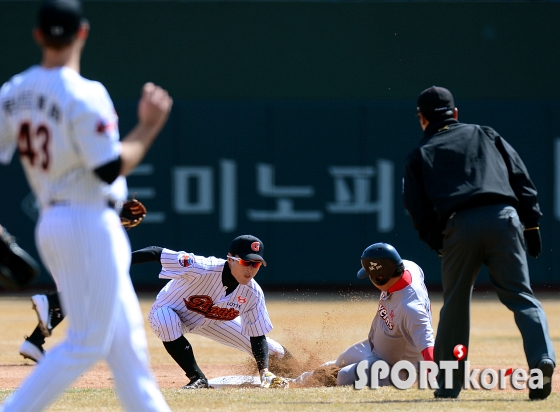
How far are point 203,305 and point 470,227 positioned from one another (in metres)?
2.39

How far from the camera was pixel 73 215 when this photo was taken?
2959 millimetres

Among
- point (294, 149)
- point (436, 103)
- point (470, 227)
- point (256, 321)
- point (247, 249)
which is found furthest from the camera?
point (294, 149)

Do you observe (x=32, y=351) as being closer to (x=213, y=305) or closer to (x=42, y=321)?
(x=42, y=321)

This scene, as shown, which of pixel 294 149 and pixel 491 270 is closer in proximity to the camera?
pixel 491 270

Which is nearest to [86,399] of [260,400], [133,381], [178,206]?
[260,400]

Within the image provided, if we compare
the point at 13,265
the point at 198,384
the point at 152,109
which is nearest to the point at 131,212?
the point at 13,265

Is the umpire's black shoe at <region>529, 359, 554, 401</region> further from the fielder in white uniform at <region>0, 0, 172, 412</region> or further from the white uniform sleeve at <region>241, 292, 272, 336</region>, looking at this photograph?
the fielder in white uniform at <region>0, 0, 172, 412</region>

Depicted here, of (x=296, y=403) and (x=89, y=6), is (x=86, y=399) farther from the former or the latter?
(x=89, y=6)

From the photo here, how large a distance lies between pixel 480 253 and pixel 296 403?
1.17 metres

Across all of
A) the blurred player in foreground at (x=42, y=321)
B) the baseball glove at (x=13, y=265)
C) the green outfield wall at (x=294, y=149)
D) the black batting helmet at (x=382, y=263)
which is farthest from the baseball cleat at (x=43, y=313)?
the green outfield wall at (x=294, y=149)

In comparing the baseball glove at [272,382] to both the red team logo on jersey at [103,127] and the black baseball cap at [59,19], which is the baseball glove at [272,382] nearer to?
the red team logo on jersey at [103,127]

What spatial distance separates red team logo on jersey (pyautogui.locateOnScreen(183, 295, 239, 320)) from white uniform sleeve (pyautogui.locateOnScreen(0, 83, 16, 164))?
10.4 feet

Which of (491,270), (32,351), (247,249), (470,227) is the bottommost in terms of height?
(32,351)

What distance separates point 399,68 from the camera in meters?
14.8
